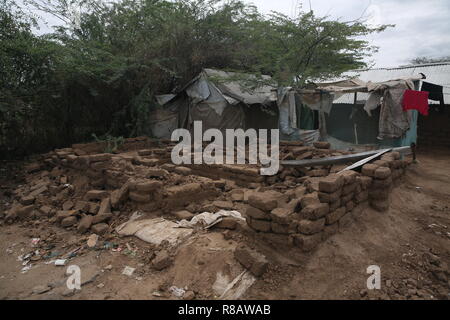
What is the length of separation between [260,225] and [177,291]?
3.47 feet

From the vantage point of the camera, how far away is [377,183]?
146 inches

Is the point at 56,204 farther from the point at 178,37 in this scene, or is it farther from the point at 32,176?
the point at 178,37

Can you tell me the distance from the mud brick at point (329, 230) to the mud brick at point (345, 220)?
8cm

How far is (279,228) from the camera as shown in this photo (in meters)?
2.97

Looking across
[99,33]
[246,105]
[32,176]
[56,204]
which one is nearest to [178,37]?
[99,33]

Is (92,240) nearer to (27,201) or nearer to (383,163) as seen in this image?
(27,201)

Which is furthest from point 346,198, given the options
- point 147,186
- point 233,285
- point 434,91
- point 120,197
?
point 434,91

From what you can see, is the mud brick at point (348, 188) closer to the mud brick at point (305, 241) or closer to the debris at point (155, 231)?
the mud brick at point (305, 241)

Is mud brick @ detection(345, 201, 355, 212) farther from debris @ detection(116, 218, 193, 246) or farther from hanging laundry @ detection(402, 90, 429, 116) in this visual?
hanging laundry @ detection(402, 90, 429, 116)

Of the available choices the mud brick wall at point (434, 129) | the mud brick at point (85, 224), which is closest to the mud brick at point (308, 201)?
the mud brick at point (85, 224)

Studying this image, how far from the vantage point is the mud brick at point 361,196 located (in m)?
3.54

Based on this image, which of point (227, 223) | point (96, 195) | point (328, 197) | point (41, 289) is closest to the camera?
point (41, 289)

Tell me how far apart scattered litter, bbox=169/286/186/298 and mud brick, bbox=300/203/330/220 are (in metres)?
1.38

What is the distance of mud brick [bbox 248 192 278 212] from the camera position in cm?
307
